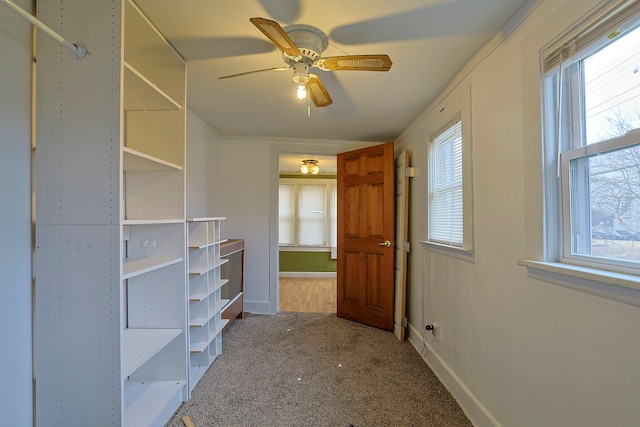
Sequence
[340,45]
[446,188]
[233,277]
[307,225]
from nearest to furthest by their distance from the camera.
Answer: [340,45]
[446,188]
[233,277]
[307,225]

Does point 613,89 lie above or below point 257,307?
above

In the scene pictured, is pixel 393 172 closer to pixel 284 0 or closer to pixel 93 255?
pixel 284 0

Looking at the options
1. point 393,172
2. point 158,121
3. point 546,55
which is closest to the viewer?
point 546,55

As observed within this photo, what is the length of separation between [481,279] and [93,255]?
6.63ft

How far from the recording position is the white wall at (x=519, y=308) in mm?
974

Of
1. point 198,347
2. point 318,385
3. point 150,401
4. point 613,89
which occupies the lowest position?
point 318,385

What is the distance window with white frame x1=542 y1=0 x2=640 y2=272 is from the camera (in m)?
0.96

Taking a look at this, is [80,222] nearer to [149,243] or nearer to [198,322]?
[149,243]

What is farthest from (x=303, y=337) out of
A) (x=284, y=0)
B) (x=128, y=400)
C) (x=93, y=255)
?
(x=284, y=0)

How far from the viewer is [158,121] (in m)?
1.95

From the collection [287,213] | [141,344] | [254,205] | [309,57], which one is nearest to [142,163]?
[141,344]

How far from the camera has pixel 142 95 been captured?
5.52 ft

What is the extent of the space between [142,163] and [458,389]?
2462mm

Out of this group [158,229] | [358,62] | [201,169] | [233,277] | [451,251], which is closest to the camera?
[358,62]
